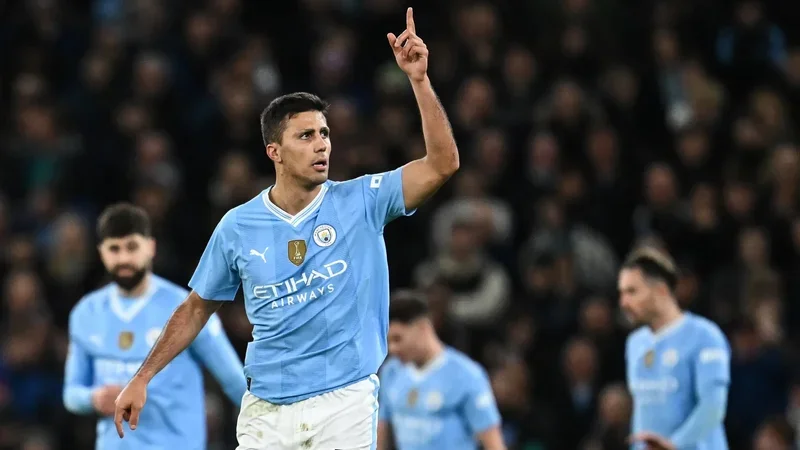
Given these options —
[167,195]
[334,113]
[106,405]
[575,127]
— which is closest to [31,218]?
[167,195]

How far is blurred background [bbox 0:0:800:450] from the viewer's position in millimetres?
11203

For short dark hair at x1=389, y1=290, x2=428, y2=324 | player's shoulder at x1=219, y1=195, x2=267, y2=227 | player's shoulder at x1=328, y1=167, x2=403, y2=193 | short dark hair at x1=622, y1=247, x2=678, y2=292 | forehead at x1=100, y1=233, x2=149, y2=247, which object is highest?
forehead at x1=100, y1=233, x2=149, y2=247

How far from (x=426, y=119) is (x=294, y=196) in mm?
794

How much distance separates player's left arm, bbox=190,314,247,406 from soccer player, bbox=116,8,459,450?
1.34 meters

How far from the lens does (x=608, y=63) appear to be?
13242 mm

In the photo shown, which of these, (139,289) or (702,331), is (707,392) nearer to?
A: (702,331)

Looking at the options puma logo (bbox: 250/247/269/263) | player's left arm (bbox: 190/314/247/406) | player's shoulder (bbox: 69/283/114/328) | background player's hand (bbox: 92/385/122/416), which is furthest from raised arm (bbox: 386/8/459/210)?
player's shoulder (bbox: 69/283/114/328)

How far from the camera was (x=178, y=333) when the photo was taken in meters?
6.12

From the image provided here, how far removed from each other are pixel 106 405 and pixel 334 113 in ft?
20.6

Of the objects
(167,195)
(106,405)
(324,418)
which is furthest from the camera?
(167,195)

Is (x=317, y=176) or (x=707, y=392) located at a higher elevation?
(x=317, y=176)

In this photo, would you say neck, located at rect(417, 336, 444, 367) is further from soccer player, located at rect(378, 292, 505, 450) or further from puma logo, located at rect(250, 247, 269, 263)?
puma logo, located at rect(250, 247, 269, 263)

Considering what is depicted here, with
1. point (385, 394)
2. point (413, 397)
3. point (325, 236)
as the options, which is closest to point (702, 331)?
point (413, 397)

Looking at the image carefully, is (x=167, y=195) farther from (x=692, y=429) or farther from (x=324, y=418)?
(x=324, y=418)
